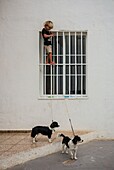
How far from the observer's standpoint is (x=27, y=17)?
7.99m

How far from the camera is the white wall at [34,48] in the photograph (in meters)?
7.99

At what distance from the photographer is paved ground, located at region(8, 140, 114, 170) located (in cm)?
556

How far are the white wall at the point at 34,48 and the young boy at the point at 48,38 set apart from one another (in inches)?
11.1

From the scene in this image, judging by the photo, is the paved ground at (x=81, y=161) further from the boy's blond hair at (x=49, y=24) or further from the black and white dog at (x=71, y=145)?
the boy's blond hair at (x=49, y=24)

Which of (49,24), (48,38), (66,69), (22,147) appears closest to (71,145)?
(22,147)

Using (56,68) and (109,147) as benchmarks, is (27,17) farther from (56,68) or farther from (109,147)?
(109,147)

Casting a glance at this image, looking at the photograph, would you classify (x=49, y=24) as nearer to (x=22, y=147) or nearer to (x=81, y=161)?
(x=22, y=147)

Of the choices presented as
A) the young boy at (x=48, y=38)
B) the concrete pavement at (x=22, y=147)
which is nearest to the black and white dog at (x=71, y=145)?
the concrete pavement at (x=22, y=147)

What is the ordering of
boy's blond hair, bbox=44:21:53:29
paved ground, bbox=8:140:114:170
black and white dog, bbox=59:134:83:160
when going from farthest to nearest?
boy's blond hair, bbox=44:21:53:29, black and white dog, bbox=59:134:83:160, paved ground, bbox=8:140:114:170

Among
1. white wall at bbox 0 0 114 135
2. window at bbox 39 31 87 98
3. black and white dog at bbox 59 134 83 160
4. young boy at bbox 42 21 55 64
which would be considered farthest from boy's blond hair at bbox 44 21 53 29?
black and white dog at bbox 59 134 83 160

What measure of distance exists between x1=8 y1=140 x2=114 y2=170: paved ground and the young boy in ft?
9.53

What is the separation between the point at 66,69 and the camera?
8297mm

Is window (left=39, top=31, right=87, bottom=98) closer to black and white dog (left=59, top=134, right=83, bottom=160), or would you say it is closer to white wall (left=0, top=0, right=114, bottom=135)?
white wall (left=0, top=0, right=114, bottom=135)

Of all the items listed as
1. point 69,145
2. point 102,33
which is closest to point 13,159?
point 69,145
